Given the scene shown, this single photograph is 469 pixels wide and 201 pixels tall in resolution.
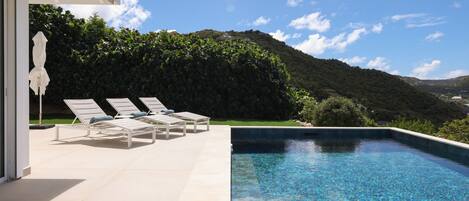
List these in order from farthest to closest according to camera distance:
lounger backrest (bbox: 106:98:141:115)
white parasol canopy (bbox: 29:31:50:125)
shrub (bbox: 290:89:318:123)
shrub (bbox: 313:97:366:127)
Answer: shrub (bbox: 290:89:318:123)
shrub (bbox: 313:97:366:127)
lounger backrest (bbox: 106:98:141:115)
white parasol canopy (bbox: 29:31:50:125)

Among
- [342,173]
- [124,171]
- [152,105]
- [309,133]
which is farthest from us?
[309,133]

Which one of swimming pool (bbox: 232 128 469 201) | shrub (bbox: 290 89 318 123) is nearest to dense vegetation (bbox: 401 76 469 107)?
shrub (bbox: 290 89 318 123)

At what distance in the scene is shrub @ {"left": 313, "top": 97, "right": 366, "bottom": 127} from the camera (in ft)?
46.0

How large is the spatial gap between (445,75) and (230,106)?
35.9 m

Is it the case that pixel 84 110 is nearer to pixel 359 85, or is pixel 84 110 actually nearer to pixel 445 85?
pixel 359 85

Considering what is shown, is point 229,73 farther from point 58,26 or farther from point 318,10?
point 318,10

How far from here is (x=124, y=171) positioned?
18.9 feet

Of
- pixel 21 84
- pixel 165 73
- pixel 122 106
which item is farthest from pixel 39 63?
pixel 165 73

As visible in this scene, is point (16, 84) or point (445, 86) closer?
point (16, 84)

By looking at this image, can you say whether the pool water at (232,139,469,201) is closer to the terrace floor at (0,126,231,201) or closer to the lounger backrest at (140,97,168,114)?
the terrace floor at (0,126,231,201)

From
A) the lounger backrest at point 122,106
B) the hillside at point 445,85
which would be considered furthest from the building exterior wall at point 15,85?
the hillside at point 445,85

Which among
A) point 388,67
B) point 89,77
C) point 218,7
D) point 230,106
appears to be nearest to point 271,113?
point 230,106

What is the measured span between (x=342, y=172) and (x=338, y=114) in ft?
21.1

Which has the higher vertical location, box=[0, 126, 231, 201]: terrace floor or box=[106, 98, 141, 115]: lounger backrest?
box=[106, 98, 141, 115]: lounger backrest
